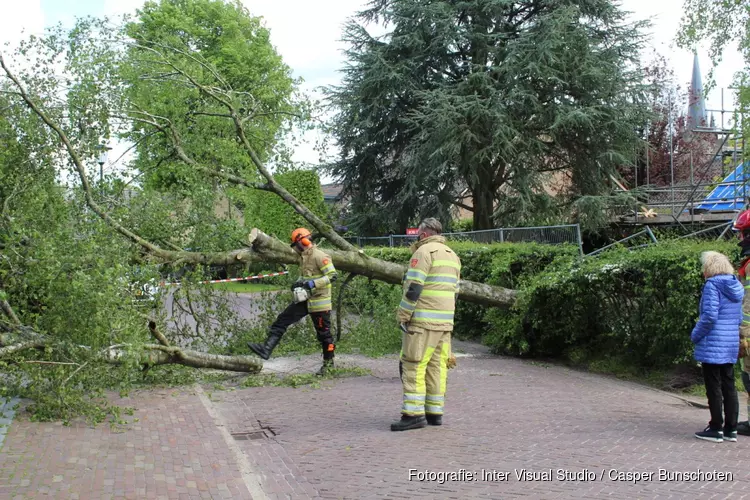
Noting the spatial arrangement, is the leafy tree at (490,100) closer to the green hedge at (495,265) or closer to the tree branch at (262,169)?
the green hedge at (495,265)

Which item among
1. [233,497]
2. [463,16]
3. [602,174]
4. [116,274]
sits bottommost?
[233,497]

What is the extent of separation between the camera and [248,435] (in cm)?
641

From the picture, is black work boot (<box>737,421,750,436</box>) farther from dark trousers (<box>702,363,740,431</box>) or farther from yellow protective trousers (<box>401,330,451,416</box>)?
yellow protective trousers (<box>401,330,451,416</box>)

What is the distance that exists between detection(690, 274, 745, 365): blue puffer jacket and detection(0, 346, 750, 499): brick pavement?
73 cm

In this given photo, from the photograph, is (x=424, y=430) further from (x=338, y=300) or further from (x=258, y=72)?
(x=258, y=72)

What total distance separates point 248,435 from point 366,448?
1282 mm

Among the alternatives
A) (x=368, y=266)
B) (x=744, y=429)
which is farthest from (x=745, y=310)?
(x=368, y=266)

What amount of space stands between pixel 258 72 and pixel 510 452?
1196 inches

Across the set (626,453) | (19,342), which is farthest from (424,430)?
(19,342)

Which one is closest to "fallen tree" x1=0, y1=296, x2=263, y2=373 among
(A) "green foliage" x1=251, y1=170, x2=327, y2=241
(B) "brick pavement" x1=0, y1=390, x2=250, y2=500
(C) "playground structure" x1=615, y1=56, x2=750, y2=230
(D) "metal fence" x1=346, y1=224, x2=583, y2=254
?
(B) "brick pavement" x1=0, y1=390, x2=250, y2=500

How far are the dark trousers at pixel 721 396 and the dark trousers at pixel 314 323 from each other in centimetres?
451

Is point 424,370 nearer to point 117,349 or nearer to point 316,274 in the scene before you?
point 117,349

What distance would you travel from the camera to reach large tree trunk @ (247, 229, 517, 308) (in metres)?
9.37

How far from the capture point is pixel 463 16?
24.9 meters
